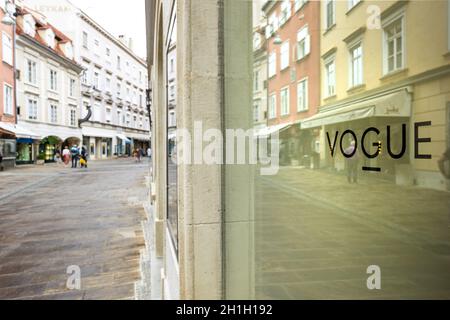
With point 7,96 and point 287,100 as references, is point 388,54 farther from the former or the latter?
point 7,96

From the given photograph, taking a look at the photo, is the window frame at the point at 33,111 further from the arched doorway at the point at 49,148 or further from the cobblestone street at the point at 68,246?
the cobblestone street at the point at 68,246

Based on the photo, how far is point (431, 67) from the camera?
1100 millimetres

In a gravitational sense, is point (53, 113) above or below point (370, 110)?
above

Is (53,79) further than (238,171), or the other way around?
(53,79)

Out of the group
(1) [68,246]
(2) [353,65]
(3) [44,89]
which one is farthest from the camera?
(3) [44,89]

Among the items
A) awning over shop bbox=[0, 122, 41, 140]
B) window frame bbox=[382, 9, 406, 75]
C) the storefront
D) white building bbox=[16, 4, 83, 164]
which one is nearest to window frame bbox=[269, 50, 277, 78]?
window frame bbox=[382, 9, 406, 75]

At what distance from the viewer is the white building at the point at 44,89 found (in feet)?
84.8

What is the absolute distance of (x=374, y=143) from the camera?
1.22 m

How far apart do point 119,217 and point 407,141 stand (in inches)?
276

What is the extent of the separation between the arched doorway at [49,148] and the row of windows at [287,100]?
3125cm

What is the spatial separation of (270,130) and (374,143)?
0.45 metres

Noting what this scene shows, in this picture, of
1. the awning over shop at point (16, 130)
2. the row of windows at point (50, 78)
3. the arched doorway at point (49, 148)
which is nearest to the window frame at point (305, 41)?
the awning over shop at point (16, 130)

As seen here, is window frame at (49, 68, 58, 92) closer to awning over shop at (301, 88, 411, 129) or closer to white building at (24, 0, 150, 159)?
white building at (24, 0, 150, 159)

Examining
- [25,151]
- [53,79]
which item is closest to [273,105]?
[25,151]
